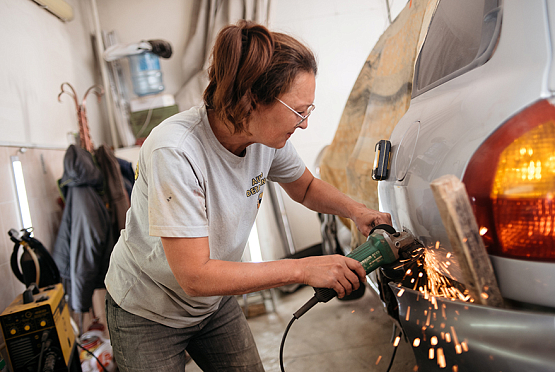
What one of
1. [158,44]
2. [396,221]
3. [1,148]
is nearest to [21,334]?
[1,148]

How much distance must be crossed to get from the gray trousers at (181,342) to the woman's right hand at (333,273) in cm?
55

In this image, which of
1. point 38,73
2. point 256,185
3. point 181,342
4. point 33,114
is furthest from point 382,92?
point 38,73

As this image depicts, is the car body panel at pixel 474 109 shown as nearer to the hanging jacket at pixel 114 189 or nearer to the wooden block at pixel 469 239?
the wooden block at pixel 469 239

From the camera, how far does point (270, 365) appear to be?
8.46 ft

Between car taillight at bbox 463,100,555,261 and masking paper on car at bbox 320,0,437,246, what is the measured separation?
78cm

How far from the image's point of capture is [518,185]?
0.75 m

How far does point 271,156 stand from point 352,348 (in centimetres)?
172

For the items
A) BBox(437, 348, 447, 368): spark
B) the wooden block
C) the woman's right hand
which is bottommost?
BBox(437, 348, 447, 368): spark

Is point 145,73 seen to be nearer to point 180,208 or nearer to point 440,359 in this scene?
point 180,208

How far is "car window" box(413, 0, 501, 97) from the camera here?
38.7 inches

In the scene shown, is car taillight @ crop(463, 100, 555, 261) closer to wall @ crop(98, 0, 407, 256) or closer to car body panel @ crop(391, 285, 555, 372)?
car body panel @ crop(391, 285, 555, 372)

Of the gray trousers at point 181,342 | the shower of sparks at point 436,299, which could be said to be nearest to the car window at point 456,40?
the shower of sparks at point 436,299

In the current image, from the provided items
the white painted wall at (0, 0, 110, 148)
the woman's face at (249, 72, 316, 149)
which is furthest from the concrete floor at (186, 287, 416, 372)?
the white painted wall at (0, 0, 110, 148)

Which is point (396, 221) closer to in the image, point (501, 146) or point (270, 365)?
point (501, 146)
